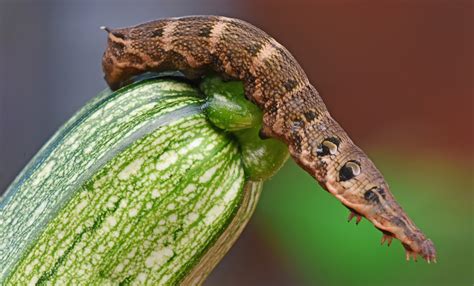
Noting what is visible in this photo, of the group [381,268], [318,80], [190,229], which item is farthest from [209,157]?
[318,80]

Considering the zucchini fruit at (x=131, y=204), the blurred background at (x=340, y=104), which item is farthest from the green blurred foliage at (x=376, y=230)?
the zucchini fruit at (x=131, y=204)

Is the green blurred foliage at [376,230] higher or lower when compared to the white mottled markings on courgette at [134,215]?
higher

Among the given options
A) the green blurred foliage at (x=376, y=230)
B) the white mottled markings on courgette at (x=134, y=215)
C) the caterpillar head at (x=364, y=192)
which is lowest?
the white mottled markings on courgette at (x=134, y=215)

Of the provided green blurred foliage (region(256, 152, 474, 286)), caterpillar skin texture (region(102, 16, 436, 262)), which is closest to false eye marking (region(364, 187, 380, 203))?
caterpillar skin texture (region(102, 16, 436, 262))

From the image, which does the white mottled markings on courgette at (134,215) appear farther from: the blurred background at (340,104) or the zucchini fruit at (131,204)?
the blurred background at (340,104)

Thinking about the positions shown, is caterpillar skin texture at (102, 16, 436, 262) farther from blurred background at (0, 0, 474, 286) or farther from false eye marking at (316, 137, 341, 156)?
blurred background at (0, 0, 474, 286)

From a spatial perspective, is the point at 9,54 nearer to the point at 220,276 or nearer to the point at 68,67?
the point at 68,67

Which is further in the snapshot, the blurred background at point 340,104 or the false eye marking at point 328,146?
the blurred background at point 340,104
